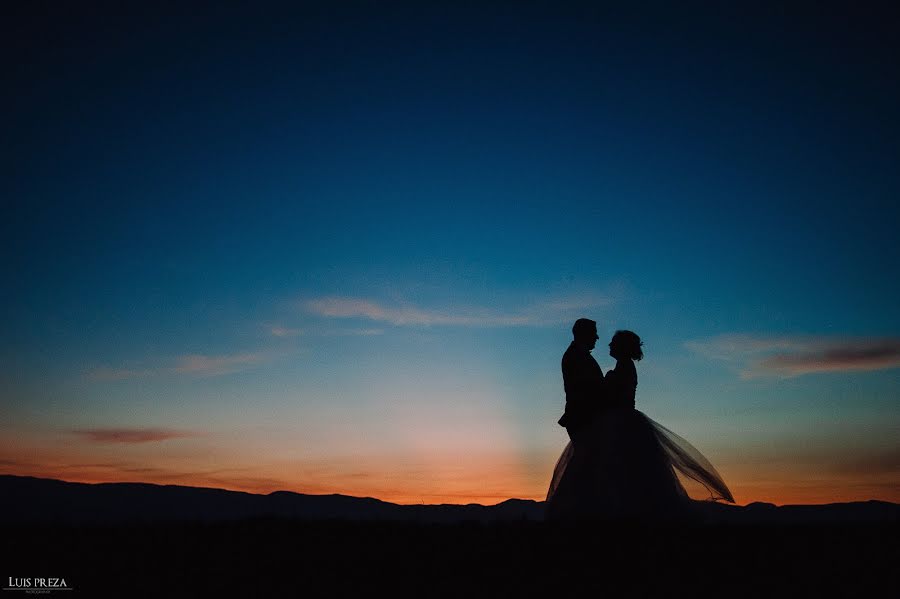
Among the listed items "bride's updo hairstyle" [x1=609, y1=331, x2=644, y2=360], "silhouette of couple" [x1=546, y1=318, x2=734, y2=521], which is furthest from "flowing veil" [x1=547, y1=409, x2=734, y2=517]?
"bride's updo hairstyle" [x1=609, y1=331, x2=644, y2=360]

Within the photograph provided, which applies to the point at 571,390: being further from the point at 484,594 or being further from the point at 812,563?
the point at 484,594

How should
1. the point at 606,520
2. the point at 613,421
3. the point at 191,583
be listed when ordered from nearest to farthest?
the point at 191,583 < the point at 606,520 < the point at 613,421

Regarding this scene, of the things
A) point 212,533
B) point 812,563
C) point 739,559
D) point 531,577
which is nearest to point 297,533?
point 212,533

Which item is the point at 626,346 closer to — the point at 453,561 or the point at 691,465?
the point at 691,465

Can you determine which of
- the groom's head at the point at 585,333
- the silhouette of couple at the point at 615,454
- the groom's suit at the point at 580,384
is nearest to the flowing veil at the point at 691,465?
the silhouette of couple at the point at 615,454

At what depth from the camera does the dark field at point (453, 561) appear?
5406 millimetres

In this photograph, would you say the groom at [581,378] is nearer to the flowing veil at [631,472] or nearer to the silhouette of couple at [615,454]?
the silhouette of couple at [615,454]

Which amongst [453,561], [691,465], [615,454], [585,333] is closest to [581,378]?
[585,333]

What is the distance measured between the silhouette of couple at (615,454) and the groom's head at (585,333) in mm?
17

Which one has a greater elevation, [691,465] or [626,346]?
[626,346]

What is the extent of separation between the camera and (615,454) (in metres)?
10.1

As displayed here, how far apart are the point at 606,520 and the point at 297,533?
14.7 ft

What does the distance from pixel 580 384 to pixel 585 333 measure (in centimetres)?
86

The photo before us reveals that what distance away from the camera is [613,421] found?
411 inches
